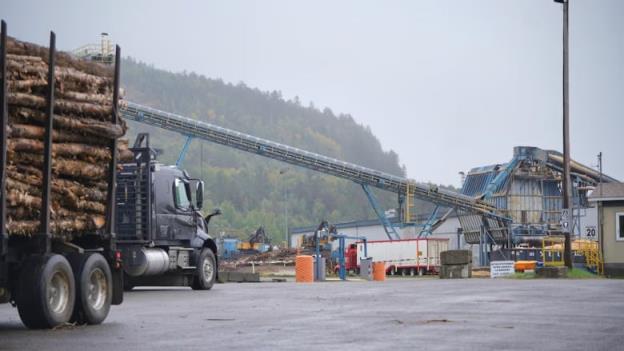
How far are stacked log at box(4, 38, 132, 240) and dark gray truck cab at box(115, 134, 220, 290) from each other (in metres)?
8.03

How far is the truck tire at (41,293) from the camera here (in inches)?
493

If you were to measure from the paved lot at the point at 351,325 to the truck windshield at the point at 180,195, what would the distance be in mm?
5986

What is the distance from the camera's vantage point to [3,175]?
12.2 m

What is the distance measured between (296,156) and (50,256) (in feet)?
217

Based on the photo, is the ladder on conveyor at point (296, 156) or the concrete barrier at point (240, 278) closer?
the concrete barrier at point (240, 278)

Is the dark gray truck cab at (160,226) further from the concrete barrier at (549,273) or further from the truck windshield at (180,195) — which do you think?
the concrete barrier at (549,273)

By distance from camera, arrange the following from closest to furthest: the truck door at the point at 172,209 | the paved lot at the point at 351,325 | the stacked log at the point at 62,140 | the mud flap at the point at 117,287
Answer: the paved lot at the point at 351,325
the stacked log at the point at 62,140
the mud flap at the point at 117,287
the truck door at the point at 172,209

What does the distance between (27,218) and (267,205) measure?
184 m

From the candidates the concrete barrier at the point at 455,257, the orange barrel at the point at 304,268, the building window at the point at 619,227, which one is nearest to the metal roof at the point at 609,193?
the building window at the point at 619,227

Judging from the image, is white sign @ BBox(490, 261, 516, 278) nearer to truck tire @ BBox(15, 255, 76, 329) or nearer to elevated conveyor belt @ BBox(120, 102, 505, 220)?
elevated conveyor belt @ BBox(120, 102, 505, 220)

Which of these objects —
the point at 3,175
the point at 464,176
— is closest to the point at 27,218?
the point at 3,175

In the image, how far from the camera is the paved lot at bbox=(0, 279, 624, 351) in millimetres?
10805

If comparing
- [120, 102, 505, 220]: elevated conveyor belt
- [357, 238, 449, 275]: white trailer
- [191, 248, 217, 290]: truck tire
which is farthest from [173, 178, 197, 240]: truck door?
[120, 102, 505, 220]: elevated conveyor belt

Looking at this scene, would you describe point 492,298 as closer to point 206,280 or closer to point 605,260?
point 206,280
